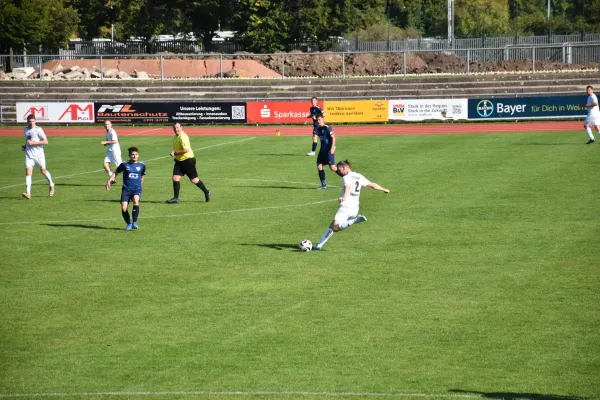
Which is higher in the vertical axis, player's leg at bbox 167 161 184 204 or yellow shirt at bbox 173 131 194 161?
yellow shirt at bbox 173 131 194 161

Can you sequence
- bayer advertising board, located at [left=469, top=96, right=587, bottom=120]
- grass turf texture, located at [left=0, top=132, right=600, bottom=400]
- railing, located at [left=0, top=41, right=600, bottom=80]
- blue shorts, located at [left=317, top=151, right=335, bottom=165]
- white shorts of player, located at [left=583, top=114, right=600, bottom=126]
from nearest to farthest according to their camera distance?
grass turf texture, located at [left=0, top=132, right=600, bottom=400]
blue shorts, located at [left=317, top=151, right=335, bottom=165]
white shorts of player, located at [left=583, top=114, right=600, bottom=126]
bayer advertising board, located at [left=469, top=96, right=587, bottom=120]
railing, located at [left=0, top=41, right=600, bottom=80]

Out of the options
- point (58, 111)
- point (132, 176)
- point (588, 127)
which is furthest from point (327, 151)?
point (58, 111)

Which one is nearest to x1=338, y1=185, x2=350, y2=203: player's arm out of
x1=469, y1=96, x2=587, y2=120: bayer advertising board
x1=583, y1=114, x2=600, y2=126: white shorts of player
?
x1=583, y1=114, x2=600, y2=126: white shorts of player

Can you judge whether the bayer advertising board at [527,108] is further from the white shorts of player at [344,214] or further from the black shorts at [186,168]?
the white shorts of player at [344,214]

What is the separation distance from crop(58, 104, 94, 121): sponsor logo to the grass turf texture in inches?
920

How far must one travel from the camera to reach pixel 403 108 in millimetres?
49188

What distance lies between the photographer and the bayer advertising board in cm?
4781

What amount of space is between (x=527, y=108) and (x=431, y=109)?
4.97 m

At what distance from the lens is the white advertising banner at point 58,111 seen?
170 feet

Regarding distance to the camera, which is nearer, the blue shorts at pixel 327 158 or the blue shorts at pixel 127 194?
the blue shorts at pixel 127 194

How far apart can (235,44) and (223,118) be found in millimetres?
29861

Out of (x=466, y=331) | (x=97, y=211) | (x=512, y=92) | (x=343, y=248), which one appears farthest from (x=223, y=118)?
(x=466, y=331)

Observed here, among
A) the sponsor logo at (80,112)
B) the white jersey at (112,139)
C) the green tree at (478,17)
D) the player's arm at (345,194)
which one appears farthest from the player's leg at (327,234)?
the green tree at (478,17)

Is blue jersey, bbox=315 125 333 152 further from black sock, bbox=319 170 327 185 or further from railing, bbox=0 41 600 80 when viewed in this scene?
railing, bbox=0 41 600 80
